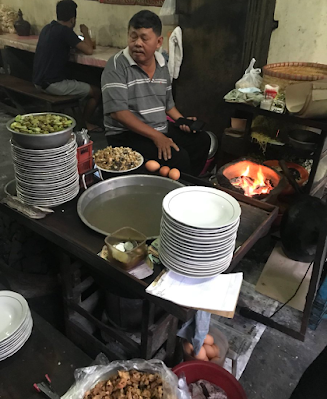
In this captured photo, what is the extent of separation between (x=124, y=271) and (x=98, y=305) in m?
0.96

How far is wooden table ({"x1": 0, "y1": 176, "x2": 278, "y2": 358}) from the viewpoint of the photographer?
51.9 inches

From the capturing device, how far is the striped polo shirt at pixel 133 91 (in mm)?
2734

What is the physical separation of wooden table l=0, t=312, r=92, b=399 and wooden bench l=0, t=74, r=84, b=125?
360 cm

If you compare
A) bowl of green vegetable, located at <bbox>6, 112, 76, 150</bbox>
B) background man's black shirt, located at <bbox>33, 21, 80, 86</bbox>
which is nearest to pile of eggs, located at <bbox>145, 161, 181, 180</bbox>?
bowl of green vegetable, located at <bbox>6, 112, 76, 150</bbox>

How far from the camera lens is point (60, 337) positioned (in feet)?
6.21

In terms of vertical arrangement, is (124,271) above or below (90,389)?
above

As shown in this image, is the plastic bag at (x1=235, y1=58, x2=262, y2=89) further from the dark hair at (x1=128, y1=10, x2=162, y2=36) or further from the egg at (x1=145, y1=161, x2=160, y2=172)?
the egg at (x1=145, y1=161, x2=160, y2=172)

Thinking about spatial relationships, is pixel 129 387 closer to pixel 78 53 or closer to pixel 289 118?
pixel 289 118

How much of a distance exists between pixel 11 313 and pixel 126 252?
93 centimetres

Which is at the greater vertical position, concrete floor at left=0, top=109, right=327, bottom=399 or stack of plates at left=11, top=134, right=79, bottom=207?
stack of plates at left=11, top=134, right=79, bottom=207

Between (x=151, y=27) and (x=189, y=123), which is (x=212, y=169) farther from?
(x=151, y=27)

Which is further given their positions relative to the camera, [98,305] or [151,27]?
[151,27]

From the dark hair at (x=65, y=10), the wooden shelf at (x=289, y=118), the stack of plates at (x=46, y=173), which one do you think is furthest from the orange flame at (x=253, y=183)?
the dark hair at (x=65, y=10)

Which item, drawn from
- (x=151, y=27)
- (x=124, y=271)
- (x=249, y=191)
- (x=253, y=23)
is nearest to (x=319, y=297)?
(x=249, y=191)
